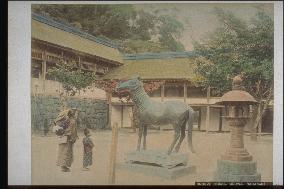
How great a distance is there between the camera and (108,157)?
3.03 m

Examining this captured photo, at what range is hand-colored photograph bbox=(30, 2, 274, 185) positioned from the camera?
3008 mm

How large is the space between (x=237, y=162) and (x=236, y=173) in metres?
0.09

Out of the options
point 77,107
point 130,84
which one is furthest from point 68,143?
point 130,84

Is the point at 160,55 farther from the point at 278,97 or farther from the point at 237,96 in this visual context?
the point at 278,97

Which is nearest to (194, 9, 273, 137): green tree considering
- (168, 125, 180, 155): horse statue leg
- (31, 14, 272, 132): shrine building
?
(31, 14, 272, 132): shrine building

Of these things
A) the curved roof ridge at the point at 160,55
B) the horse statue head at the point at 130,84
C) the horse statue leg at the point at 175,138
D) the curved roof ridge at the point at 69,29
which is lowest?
the horse statue leg at the point at 175,138

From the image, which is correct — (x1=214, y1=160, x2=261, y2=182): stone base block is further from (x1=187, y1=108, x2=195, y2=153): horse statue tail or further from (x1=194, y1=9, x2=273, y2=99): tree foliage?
(x1=194, y1=9, x2=273, y2=99): tree foliage

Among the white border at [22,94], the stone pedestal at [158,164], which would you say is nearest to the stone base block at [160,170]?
the stone pedestal at [158,164]

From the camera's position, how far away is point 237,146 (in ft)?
9.82

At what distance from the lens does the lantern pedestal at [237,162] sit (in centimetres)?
299

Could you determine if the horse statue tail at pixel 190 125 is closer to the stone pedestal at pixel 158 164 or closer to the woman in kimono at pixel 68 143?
the stone pedestal at pixel 158 164

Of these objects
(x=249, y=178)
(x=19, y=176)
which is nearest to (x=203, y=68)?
(x=249, y=178)

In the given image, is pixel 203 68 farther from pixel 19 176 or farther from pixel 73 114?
pixel 19 176

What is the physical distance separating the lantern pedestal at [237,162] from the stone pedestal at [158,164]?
0.24 meters
